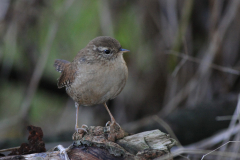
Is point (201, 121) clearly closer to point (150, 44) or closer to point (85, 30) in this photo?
point (150, 44)

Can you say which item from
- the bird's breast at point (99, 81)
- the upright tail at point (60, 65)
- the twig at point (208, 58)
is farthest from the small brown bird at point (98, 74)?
the twig at point (208, 58)

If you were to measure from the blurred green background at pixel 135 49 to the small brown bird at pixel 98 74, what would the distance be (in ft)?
3.10

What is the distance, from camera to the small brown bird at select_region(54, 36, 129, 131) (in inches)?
105

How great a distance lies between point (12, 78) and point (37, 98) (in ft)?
1.59

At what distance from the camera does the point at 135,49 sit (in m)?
4.29

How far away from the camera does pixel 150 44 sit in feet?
14.4

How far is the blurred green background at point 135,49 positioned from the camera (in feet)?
12.7

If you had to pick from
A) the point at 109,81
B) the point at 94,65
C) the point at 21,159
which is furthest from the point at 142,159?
the point at 94,65

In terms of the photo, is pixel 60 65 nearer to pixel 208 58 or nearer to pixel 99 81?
pixel 99 81

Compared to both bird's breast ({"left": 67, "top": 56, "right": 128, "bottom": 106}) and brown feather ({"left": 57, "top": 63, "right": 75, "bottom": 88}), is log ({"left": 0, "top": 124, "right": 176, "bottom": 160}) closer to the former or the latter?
bird's breast ({"left": 67, "top": 56, "right": 128, "bottom": 106})

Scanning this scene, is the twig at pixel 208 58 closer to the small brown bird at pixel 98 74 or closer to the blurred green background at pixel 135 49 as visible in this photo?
the blurred green background at pixel 135 49

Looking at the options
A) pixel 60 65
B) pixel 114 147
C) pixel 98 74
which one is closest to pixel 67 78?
pixel 98 74

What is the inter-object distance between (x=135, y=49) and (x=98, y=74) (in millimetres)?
1688

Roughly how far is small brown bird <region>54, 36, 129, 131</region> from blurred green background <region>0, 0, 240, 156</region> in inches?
37.1
